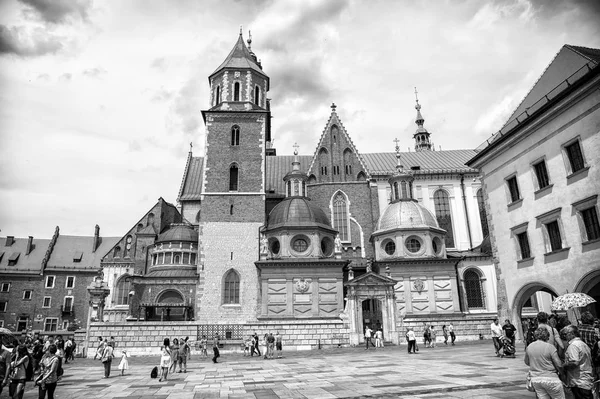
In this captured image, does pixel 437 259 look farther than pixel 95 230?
No

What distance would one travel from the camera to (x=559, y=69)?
23438 mm

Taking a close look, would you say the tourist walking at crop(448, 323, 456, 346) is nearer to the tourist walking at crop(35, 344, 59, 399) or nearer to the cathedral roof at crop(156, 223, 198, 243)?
the tourist walking at crop(35, 344, 59, 399)

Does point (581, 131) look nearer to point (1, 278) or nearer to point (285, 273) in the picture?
point (285, 273)

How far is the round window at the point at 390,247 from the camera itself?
130ft

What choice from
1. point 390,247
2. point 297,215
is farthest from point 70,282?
point 390,247

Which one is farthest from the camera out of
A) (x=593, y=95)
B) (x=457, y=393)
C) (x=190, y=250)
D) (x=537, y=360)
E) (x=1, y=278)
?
(x=1, y=278)

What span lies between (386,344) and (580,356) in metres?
26.1

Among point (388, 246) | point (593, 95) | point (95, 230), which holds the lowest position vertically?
point (388, 246)

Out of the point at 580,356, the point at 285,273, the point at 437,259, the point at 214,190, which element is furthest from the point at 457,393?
the point at 214,190

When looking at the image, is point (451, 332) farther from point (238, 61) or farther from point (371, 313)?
point (238, 61)

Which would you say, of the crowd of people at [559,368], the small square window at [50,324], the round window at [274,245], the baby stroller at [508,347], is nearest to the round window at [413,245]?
the round window at [274,245]

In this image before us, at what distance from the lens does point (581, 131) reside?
20375mm

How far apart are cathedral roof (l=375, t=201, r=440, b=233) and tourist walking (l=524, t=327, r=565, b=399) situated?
1304 inches

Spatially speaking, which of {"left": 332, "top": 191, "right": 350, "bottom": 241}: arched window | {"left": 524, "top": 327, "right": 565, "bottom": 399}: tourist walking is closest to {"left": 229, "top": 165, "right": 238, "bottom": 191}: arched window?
{"left": 332, "top": 191, "right": 350, "bottom": 241}: arched window
